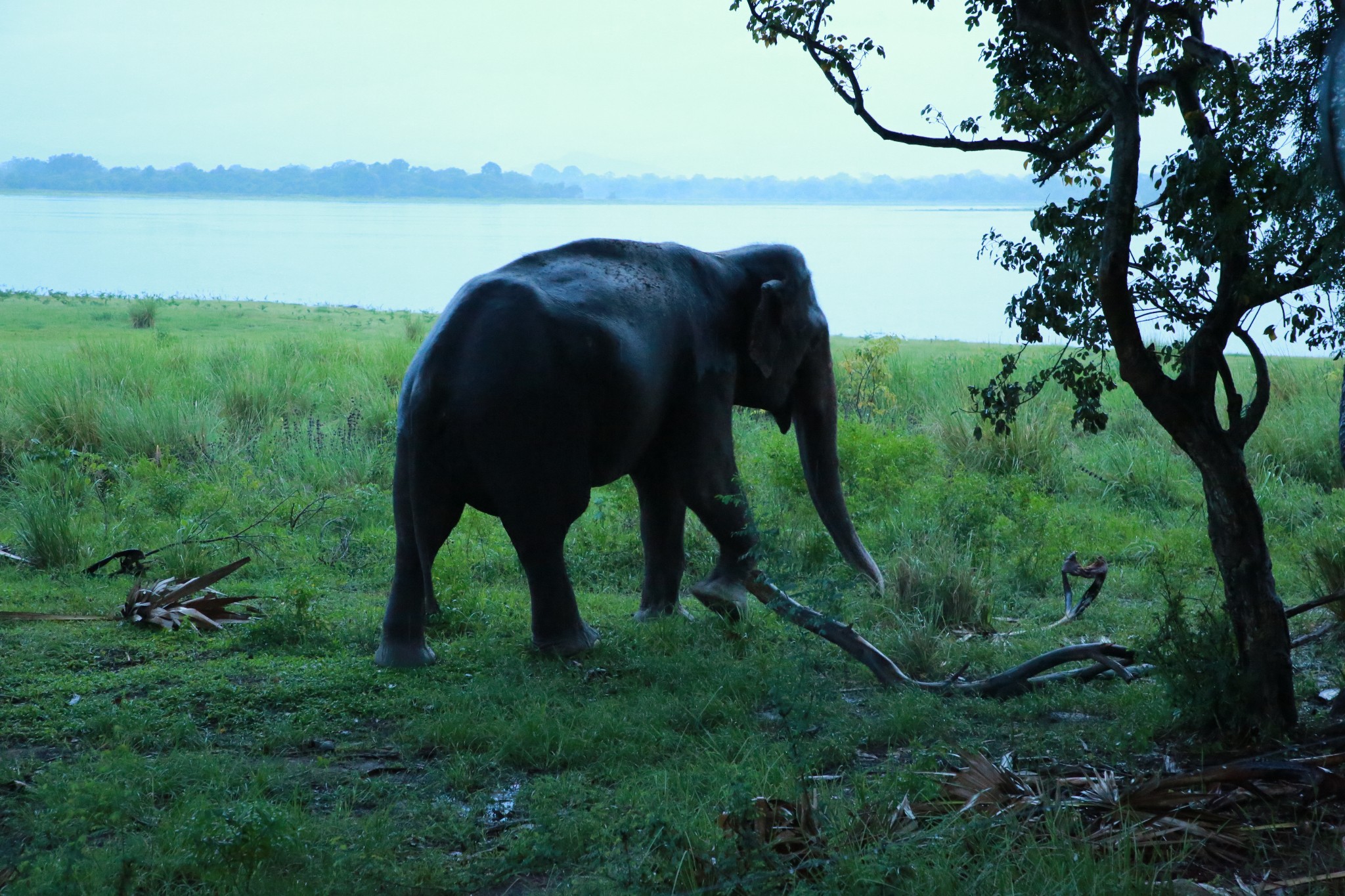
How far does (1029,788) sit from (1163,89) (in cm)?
324

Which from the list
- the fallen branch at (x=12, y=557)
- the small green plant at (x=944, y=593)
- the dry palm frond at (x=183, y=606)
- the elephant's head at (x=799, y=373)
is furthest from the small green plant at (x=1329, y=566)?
the fallen branch at (x=12, y=557)

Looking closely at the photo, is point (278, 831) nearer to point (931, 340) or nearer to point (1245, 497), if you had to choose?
point (1245, 497)

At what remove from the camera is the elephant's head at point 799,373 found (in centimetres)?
710

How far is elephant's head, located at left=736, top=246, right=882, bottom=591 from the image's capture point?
710cm

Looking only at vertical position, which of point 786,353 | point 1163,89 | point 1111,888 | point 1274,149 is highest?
point 1163,89

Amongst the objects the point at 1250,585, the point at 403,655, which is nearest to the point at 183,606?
the point at 403,655

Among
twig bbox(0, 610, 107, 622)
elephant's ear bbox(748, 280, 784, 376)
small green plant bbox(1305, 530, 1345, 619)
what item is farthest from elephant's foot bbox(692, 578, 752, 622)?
twig bbox(0, 610, 107, 622)

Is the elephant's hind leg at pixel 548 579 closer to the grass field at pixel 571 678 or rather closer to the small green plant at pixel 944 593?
the grass field at pixel 571 678

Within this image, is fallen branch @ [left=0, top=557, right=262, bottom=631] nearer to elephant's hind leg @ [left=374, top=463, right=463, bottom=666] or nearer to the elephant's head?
elephant's hind leg @ [left=374, top=463, right=463, bottom=666]

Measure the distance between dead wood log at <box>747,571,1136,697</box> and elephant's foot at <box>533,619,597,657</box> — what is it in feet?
3.06

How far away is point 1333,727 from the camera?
14.2 feet

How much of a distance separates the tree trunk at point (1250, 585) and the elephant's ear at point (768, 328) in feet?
9.38

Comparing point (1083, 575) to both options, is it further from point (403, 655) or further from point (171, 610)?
point (171, 610)

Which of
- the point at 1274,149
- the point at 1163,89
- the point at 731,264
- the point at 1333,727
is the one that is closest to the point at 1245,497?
the point at 1333,727
